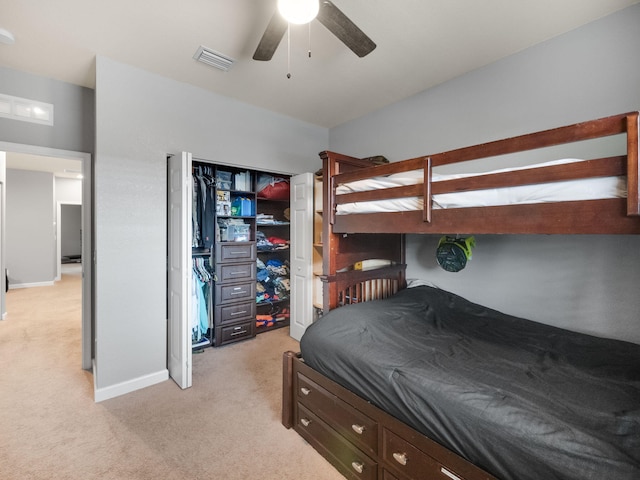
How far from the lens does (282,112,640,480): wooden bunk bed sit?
3.43 feet

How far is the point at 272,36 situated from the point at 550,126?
2.02 metres

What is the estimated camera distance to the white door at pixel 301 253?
3275 mm

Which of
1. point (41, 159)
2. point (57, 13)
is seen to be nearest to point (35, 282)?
point (41, 159)

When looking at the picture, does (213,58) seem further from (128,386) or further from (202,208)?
(128,386)

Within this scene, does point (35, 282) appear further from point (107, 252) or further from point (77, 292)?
point (107, 252)

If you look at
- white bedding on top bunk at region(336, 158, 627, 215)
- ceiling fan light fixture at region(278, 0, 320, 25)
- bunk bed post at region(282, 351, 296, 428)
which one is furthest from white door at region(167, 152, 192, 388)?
ceiling fan light fixture at region(278, 0, 320, 25)

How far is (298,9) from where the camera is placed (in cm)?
136

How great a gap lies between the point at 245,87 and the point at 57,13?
1346mm

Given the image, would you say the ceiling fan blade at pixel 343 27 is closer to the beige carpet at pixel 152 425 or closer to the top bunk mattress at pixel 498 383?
the top bunk mattress at pixel 498 383

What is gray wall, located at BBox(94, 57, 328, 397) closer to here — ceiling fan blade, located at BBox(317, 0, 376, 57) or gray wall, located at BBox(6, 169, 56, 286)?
ceiling fan blade, located at BBox(317, 0, 376, 57)

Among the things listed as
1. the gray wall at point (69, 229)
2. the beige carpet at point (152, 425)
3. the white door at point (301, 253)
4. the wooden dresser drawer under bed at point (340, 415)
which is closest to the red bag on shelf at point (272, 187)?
the white door at point (301, 253)

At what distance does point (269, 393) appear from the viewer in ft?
7.67

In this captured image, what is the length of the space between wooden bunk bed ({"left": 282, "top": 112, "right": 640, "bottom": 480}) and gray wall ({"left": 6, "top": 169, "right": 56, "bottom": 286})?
7.23 m

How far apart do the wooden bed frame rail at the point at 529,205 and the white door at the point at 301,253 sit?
1.44 metres
